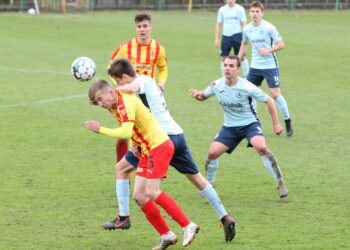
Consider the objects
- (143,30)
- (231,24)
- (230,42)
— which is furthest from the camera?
(230,42)

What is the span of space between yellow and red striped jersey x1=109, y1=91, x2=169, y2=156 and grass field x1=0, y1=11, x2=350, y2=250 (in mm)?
1151

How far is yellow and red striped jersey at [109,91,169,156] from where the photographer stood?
871 cm

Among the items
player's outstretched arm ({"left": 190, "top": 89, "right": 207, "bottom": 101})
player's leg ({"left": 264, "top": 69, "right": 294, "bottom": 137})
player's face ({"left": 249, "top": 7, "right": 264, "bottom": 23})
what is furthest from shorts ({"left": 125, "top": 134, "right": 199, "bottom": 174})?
player's face ({"left": 249, "top": 7, "right": 264, "bottom": 23})

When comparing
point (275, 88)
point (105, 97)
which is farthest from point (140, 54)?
point (275, 88)

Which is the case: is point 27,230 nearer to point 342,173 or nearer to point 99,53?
point 342,173

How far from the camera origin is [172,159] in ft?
31.3

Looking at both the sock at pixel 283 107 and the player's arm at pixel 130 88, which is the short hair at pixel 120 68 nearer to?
the player's arm at pixel 130 88

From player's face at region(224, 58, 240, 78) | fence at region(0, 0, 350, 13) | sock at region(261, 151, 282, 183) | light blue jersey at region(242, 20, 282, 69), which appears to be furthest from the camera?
fence at region(0, 0, 350, 13)

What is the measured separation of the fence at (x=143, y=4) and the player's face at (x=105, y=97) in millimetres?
33758

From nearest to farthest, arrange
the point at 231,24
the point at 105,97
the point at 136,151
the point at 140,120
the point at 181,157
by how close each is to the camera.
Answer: the point at 105,97
the point at 140,120
the point at 136,151
the point at 181,157
the point at 231,24

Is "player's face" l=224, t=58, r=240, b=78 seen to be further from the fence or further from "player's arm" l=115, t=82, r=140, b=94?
the fence

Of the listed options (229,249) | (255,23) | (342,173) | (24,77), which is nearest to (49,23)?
(24,77)

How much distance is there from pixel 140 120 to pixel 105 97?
485 millimetres

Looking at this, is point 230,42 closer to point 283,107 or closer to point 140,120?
point 283,107
